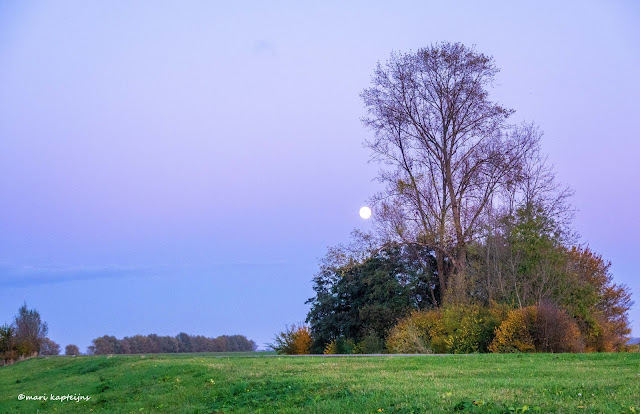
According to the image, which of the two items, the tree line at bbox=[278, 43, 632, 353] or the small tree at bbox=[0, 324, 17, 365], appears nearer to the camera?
the tree line at bbox=[278, 43, 632, 353]

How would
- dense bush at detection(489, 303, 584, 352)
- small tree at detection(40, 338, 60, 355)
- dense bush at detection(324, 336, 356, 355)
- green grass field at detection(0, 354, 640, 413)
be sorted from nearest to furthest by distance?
green grass field at detection(0, 354, 640, 413), dense bush at detection(489, 303, 584, 352), dense bush at detection(324, 336, 356, 355), small tree at detection(40, 338, 60, 355)

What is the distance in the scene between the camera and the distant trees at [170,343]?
53656 mm

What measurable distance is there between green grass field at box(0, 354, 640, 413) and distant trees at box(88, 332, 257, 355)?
35.7 metres

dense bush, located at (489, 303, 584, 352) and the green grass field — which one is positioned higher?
dense bush, located at (489, 303, 584, 352)

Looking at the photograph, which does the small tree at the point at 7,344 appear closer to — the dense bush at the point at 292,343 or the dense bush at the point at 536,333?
the dense bush at the point at 292,343

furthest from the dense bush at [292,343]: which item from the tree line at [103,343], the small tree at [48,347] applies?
the small tree at [48,347]

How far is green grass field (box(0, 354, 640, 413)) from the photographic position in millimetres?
8578

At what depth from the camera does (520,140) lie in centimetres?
3281

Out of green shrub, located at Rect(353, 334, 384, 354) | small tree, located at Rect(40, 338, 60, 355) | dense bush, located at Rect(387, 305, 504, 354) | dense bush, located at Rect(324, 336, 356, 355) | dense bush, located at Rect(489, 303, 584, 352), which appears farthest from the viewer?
small tree, located at Rect(40, 338, 60, 355)

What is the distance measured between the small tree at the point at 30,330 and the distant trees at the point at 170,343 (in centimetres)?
453

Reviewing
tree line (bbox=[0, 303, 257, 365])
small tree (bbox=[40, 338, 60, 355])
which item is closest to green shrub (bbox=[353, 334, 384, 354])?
tree line (bbox=[0, 303, 257, 365])

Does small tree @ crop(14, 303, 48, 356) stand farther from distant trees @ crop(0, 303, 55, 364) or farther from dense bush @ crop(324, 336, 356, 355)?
dense bush @ crop(324, 336, 356, 355)

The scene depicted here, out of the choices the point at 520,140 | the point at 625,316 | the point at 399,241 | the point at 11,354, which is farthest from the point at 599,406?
the point at 11,354

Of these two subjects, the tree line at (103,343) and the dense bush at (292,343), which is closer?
→ the dense bush at (292,343)
